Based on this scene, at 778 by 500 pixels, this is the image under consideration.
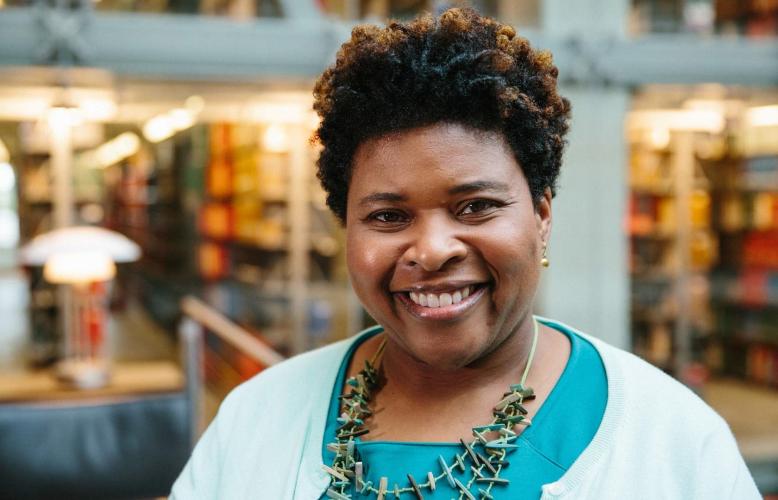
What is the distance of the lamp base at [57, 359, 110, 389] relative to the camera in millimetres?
4844

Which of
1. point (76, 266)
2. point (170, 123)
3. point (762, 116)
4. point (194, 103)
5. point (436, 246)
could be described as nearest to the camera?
point (436, 246)

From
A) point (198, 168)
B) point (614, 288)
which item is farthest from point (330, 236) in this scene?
point (614, 288)

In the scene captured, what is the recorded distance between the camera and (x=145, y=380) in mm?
5086

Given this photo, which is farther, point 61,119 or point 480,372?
point 61,119

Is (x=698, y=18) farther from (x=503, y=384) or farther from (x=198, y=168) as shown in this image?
(x=503, y=384)

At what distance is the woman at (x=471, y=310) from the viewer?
0.95 metres

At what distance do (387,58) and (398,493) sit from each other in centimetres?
47

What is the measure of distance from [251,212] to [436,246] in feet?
18.4

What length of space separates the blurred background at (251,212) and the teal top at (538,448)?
5.50 ft

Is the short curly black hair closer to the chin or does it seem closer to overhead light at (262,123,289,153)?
the chin

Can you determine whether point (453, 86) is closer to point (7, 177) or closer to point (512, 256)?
point (512, 256)

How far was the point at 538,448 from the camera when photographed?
38.2 inches

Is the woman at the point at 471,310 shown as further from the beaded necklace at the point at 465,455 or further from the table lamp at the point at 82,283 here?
the table lamp at the point at 82,283

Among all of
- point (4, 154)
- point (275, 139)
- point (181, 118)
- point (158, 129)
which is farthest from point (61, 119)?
point (275, 139)
